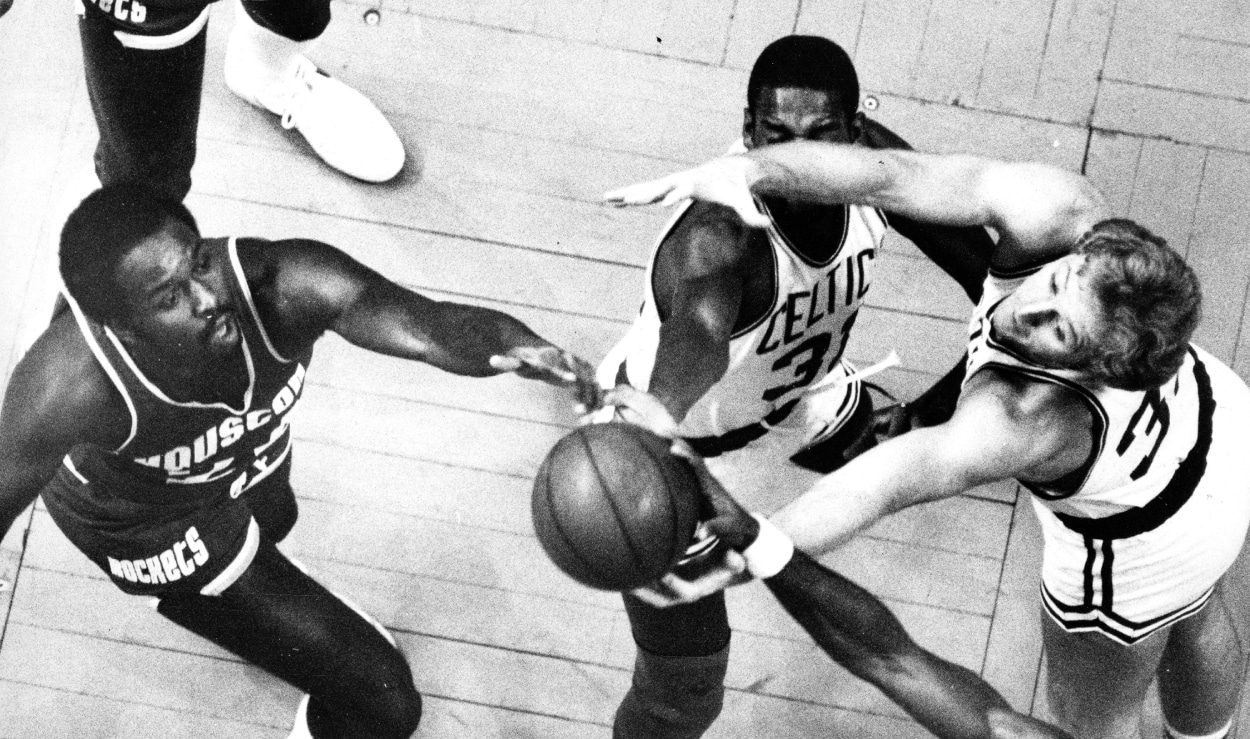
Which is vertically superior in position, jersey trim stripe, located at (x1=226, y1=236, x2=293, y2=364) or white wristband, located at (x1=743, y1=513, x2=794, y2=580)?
jersey trim stripe, located at (x1=226, y1=236, x2=293, y2=364)

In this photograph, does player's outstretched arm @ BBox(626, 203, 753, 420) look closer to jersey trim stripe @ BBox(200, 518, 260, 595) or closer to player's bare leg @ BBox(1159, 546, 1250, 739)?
jersey trim stripe @ BBox(200, 518, 260, 595)

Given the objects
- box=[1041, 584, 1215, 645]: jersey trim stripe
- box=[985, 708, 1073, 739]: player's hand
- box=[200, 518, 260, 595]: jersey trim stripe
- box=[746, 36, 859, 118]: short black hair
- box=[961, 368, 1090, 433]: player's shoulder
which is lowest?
box=[200, 518, 260, 595]: jersey trim stripe

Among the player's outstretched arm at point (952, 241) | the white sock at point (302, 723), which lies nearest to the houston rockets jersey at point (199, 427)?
the white sock at point (302, 723)

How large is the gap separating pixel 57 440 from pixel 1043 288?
1.66 metres

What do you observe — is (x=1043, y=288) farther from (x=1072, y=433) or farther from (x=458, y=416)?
(x=458, y=416)

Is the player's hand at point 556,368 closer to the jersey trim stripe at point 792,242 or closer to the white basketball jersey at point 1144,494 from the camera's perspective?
the jersey trim stripe at point 792,242

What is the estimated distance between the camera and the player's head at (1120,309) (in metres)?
1.97

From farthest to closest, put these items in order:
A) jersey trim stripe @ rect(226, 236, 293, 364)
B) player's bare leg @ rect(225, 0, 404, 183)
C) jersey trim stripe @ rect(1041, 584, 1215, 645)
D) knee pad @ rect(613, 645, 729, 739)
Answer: player's bare leg @ rect(225, 0, 404, 183)
knee pad @ rect(613, 645, 729, 739)
jersey trim stripe @ rect(1041, 584, 1215, 645)
jersey trim stripe @ rect(226, 236, 293, 364)

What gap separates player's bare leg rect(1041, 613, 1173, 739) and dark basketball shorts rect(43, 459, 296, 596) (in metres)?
1.58

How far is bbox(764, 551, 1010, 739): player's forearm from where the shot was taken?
2.22m

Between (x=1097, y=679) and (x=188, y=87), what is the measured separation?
2075 millimetres

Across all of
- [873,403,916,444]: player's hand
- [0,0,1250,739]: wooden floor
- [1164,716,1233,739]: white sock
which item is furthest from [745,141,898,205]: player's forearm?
[1164,716,1233,739]: white sock

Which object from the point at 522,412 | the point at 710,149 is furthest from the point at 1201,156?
the point at 522,412

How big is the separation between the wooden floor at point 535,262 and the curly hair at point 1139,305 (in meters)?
0.99
